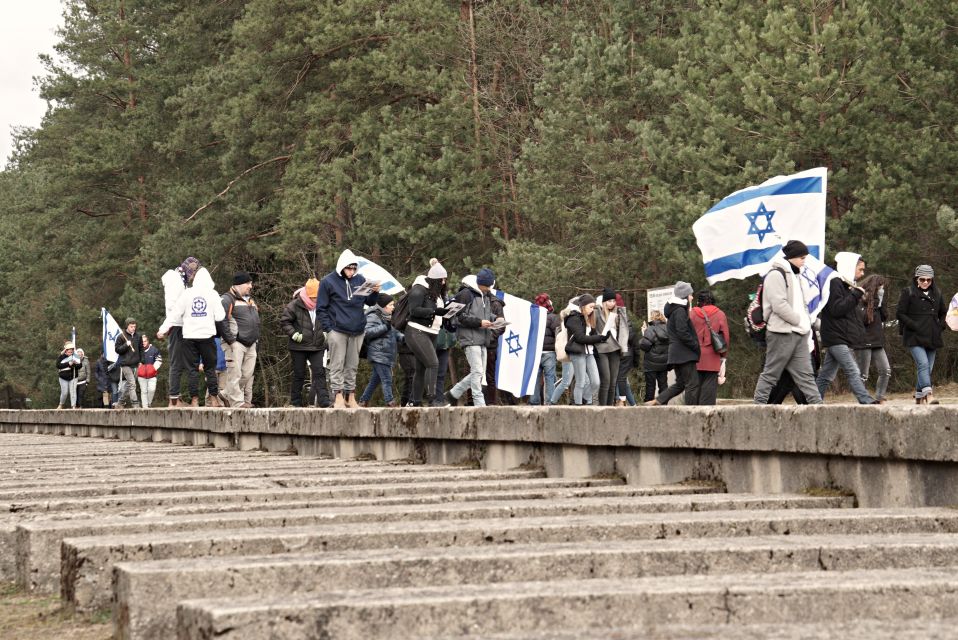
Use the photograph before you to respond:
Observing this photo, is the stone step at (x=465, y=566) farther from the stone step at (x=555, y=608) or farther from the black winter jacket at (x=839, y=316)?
the black winter jacket at (x=839, y=316)

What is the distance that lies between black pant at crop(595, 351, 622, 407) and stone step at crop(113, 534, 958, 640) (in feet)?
51.8

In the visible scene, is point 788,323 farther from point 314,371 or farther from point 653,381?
point 653,381

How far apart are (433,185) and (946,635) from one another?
3661 cm

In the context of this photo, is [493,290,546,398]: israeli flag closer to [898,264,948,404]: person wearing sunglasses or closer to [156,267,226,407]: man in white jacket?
[156,267,226,407]: man in white jacket

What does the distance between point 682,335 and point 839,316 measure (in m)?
1.81

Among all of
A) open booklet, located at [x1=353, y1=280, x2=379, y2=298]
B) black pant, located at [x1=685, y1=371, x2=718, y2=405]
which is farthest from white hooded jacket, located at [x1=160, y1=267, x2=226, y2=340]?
black pant, located at [x1=685, y1=371, x2=718, y2=405]

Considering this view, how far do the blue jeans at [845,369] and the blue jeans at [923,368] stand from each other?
4.88 feet

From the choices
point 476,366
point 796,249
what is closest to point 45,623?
point 796,249

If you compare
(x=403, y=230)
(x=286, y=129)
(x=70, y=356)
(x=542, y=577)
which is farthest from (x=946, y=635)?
(x=286, y=129)

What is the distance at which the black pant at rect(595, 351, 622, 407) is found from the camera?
66.7ft

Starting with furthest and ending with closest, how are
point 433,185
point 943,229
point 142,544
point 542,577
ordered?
point 433,185 < point 943,229 < point 142,544 < point 542,577

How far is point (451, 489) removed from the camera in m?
7.85

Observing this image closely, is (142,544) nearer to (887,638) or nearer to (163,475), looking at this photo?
(887,638)

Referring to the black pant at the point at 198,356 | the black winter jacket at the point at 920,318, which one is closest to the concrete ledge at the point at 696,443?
the black pant at the point at 198,356
